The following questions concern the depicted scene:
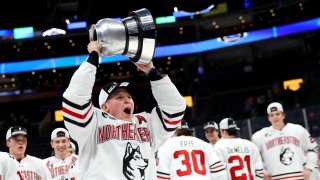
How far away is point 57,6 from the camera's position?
27703mm

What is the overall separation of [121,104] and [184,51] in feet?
80.9

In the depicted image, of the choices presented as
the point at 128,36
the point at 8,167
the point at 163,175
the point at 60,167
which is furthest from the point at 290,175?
the point at 128,36

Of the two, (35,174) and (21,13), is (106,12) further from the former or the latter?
(35,174)

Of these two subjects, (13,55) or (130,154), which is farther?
(13,55)

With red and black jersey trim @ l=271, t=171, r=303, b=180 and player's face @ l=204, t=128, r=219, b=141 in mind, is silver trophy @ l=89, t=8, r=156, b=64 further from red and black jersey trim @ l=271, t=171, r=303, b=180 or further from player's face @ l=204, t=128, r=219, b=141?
player's face @ l=204, t=128, r=219, b=141

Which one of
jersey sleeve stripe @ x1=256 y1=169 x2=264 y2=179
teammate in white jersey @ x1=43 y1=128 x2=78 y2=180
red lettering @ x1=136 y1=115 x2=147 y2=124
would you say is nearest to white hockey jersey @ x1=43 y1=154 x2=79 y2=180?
teammate in white jersey @ x1=43 y1=128 x2=78 y2=180

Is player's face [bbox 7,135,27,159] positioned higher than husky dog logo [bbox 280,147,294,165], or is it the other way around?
player's face [bbox 7,135,27,159]

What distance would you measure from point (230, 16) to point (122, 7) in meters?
5.12

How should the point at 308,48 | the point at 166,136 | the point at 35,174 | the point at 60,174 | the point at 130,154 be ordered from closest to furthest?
the point at 130,154
the point at 166,136
the point at 35,174
the point at 60,174
the point at 308,48

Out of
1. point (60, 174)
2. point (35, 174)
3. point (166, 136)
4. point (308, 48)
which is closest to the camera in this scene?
point (166, 136)

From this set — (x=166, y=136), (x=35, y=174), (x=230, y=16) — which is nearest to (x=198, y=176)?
(x=35, y=174)

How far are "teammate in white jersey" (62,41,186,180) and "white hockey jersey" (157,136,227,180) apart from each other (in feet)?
11.3

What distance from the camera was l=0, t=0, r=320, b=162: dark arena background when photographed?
2602 cm

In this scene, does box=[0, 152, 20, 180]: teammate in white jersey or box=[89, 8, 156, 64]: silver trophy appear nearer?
box=[89, 8, 156, 64]: silver trophy
